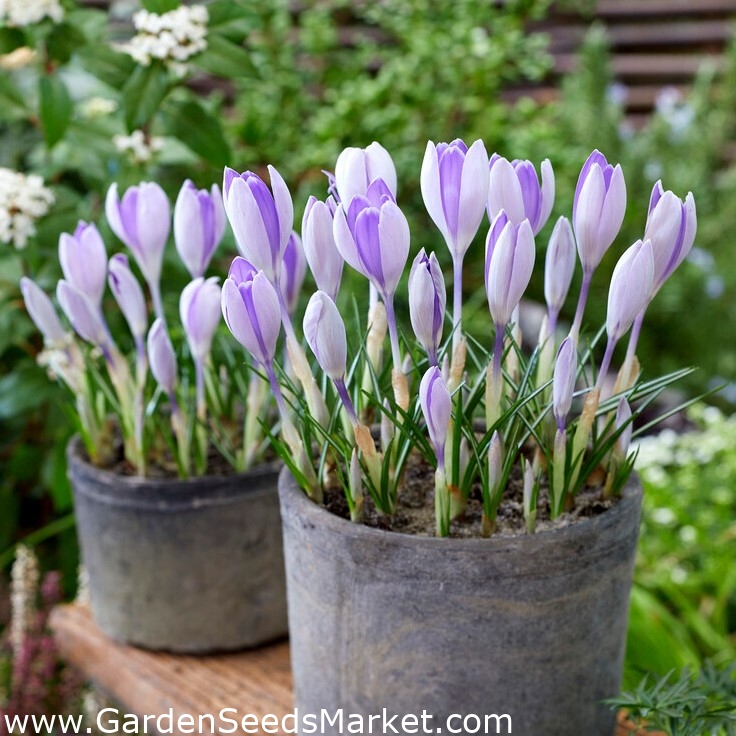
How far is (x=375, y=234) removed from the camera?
1.65ft

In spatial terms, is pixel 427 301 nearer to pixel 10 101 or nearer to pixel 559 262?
pixel 559 262

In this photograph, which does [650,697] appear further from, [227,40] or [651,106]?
[651,106]

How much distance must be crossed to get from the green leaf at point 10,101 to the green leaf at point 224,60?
248 mm

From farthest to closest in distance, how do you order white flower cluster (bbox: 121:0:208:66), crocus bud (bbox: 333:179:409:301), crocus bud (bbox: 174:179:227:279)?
white flower cluster (bbox: 121:0:208:66) < crocus bud (bbox: 174:179:227:279) < crocus bud (bbox: 333:179:409:301)

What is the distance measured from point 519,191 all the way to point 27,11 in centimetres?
54

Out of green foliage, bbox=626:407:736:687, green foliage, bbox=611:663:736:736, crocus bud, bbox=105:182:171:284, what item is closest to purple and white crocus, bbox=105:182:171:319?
crocus bud, bbox=105:182:171:284

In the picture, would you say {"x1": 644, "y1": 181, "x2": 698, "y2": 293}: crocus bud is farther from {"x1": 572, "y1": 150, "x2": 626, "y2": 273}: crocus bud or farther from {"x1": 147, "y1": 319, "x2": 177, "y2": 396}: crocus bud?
{"x1": 147, "y1": 319, "x2": 177, "y2": 396}: crocus bud

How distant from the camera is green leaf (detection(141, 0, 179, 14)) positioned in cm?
83

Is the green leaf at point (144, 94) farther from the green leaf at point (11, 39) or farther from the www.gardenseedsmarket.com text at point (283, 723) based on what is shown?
the www.gardenseedsmarket.com text at point (283, 723)

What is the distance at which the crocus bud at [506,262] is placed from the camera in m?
0.50

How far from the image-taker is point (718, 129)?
8.64ft

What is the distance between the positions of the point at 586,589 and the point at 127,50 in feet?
1.89

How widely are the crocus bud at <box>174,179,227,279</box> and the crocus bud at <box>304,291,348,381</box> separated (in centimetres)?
18

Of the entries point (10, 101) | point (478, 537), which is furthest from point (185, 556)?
point (10, 101)
